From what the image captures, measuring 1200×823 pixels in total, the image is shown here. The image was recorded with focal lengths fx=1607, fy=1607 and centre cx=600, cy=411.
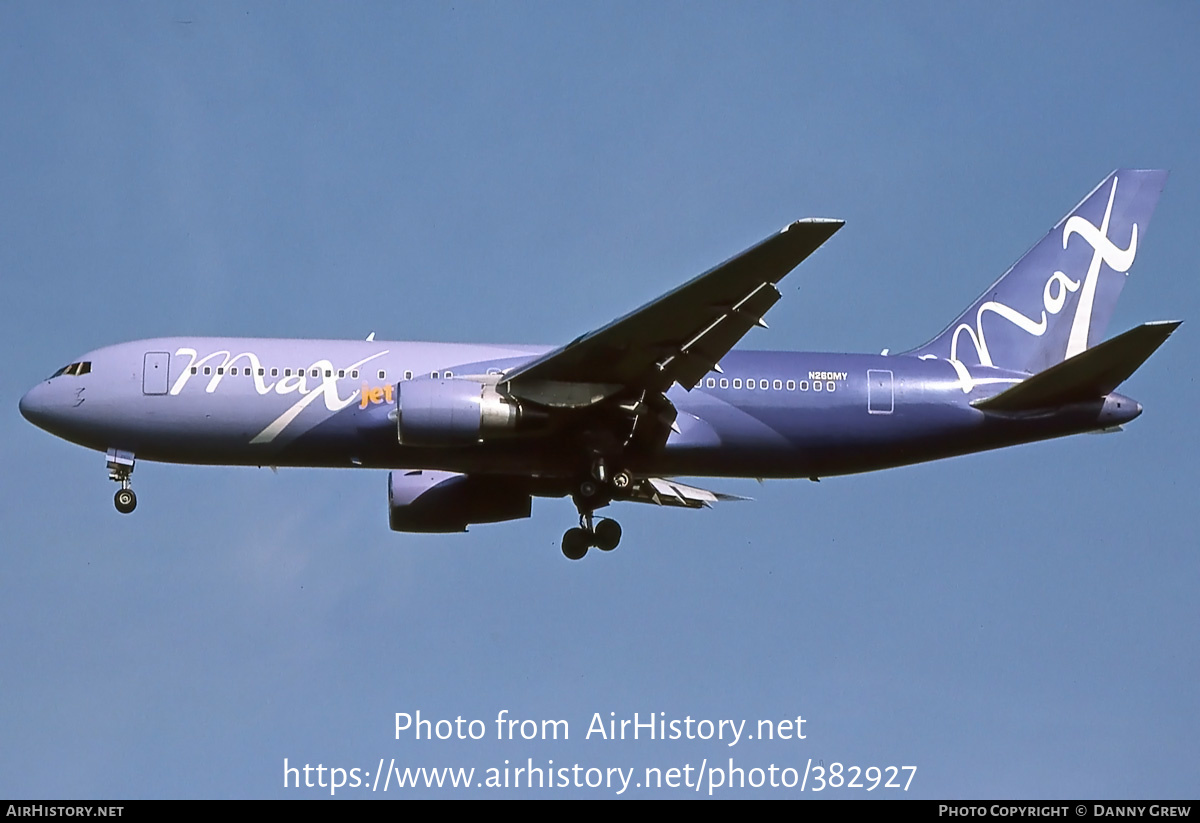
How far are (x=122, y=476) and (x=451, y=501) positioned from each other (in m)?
7.03

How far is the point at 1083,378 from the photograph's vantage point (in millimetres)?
30922

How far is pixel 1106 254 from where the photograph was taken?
35781 millimetres

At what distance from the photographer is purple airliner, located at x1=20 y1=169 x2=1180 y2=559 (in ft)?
99.2

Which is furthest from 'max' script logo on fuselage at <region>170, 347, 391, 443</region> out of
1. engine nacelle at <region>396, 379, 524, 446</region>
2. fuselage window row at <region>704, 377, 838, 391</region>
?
fuselage window row at <region>704, 377, 838, 391</region>

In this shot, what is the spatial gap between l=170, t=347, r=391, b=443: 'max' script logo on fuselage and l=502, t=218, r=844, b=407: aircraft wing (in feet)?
10.4

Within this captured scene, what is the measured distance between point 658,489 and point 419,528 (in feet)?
18.3

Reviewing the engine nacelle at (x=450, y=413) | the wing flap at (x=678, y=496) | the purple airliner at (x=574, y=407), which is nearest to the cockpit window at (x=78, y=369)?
the purple airliner at (x=574, y=407)

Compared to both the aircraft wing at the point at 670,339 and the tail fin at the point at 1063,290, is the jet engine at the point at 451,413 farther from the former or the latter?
the tail fin at the point at 1063,290

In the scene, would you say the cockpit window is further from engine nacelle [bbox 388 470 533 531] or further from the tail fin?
the tail fin

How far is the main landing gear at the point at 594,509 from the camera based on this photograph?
31.6 metres

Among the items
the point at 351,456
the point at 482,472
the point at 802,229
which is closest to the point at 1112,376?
the point at 802,229

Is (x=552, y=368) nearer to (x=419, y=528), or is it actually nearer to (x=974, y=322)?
(x=419, y=528)

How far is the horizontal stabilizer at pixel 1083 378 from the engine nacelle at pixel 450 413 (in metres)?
9.66

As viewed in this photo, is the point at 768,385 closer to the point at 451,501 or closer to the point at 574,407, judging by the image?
the point at 574,407
